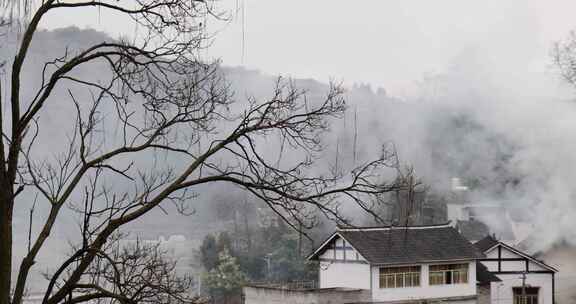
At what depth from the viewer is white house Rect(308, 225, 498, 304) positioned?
106 ft

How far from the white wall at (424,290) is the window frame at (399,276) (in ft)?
0.36

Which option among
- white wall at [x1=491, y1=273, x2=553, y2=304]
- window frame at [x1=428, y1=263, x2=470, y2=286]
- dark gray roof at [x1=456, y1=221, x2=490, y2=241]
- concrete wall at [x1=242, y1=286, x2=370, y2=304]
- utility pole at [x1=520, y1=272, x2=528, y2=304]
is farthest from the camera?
dark gray roof at [x1=456, y1=221, x2=490, y2=241]

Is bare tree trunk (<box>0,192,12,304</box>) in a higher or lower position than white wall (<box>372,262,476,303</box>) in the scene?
higher

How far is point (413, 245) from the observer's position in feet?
111

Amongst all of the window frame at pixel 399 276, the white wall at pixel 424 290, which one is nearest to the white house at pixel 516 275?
the white wall at pixel 424 290

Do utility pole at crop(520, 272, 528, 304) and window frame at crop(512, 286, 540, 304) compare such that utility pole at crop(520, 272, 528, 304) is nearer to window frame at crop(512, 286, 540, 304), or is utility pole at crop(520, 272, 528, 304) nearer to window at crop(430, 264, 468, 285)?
window frame at crop(512, 286, 540, 304)

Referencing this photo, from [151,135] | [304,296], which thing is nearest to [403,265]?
[304,296]

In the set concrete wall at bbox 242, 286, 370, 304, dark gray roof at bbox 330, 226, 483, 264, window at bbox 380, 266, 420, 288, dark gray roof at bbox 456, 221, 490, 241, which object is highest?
dark gray roof at bbox 456, 221, 490, 241

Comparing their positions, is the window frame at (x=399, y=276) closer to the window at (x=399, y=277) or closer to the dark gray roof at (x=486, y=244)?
the window at (x=399, y=277)

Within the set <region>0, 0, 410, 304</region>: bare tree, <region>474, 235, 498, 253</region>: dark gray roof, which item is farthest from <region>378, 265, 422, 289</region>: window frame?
<region>0, 0, 410, 304</region>: bare tree

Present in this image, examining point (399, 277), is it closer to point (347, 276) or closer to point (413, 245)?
point (413, 245)

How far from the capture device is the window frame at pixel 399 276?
32438mm

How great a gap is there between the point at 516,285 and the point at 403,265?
6298 millimetres

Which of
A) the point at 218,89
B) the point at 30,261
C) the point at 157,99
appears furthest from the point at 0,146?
the point at 218,89
